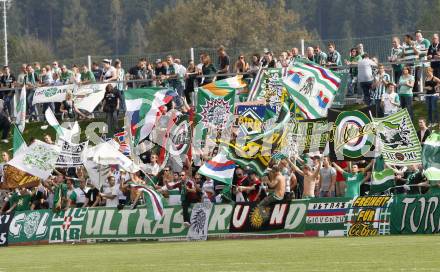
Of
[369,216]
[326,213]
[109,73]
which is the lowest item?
[326,213]

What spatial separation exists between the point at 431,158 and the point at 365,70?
8294 mm

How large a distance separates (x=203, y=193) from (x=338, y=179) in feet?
12.1

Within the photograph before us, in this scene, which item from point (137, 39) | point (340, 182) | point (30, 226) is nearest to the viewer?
point (340, 182)

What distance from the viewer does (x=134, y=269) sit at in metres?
18.5

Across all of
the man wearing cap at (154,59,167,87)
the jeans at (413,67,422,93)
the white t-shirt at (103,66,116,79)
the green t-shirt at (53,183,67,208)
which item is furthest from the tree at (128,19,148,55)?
the green t-shirt at (53,183,67,208)

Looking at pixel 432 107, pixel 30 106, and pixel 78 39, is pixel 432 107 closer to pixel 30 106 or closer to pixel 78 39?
pixel 30 106

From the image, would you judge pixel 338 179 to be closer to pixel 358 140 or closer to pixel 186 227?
pixel 358 140

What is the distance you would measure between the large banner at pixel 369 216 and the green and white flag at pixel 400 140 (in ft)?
3.41

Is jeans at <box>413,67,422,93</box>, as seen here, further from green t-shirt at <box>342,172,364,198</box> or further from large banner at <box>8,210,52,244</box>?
large banner at <box>8,210,52,244</box>

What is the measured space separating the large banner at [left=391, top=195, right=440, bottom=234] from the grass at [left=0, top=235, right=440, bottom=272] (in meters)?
0.82

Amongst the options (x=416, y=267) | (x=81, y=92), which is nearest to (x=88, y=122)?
(x=81, y=92)

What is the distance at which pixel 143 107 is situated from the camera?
3088cm

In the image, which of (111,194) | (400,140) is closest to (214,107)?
(111,194)

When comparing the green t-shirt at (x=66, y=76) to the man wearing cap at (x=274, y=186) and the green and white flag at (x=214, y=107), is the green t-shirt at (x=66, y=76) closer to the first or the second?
the green and white flag at (x=214, y=107)
